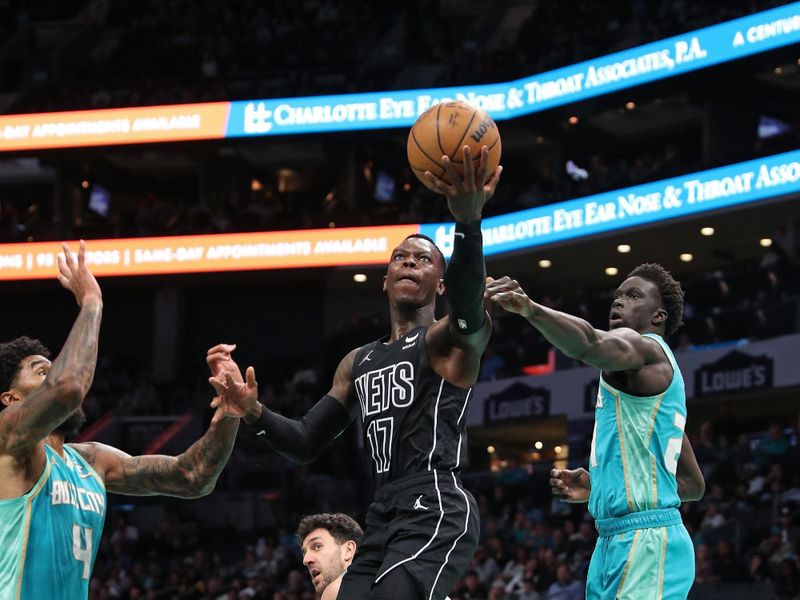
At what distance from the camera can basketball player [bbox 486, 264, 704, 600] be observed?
580 centimetres

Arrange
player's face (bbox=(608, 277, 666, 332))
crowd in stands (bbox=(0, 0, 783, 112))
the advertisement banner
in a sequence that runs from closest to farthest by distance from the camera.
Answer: player's face (bbox=(608, 277, 666, 332)), the advertisement banner, crowd in stands (bbox=(0, 0, 783, 112))

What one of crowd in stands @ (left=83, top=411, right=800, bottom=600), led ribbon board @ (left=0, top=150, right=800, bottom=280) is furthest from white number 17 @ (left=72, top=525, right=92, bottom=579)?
led ribbon board @ (left=0, top=150, right=800, bottom=280)

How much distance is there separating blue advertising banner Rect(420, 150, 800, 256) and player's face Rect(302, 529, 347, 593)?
59.6 ft

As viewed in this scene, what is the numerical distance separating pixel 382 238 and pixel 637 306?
75.4 feet

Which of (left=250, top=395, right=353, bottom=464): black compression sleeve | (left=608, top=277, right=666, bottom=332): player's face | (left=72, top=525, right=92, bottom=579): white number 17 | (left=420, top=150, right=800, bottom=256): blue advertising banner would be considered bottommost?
(left=72, top=525, right=92, bottom=579): white number 17

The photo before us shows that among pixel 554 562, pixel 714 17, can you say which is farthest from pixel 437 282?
pixel 714 17

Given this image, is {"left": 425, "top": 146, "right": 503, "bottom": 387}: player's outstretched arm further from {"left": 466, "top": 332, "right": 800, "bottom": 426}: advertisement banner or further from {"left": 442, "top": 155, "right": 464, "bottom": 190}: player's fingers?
{"left": 466, "top": 332, "right": 800, "bottom": 426}: advertisement banner

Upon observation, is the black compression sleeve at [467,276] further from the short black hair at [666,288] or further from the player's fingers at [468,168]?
the short black hair at [666,288]

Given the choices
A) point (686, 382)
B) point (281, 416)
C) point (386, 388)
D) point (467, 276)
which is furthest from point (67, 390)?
point (686, 382)

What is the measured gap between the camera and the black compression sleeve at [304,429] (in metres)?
5.84

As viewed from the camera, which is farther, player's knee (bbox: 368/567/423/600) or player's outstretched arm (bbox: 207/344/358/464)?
player's outstretched arm (bbox: 207/344/358/464)

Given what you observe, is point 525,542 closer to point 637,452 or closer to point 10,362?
point 637,452

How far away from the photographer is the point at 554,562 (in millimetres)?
15977

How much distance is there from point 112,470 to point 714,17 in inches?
882
